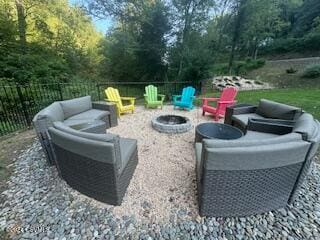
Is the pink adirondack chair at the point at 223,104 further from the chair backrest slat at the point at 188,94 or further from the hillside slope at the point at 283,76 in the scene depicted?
the hillside slope at the point at 283,76

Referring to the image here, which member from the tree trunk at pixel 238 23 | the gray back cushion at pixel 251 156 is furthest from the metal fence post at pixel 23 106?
the tree trunk at pixel 238 23

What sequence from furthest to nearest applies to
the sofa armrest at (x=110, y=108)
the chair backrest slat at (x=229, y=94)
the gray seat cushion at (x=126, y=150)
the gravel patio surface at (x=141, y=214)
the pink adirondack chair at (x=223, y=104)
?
the chair backrest slat at (x=229, y=94) → the pink adirondack chair at (x=223, y=104) → the sofa armrest at (x=110, y=108) → the gray seat cushion at (x=126, y=150) → the gravel patio surface at (x=141, y=214)

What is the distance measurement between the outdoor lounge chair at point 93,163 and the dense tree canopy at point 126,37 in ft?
21.3

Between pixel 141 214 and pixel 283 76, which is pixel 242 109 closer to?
pixel 141 214

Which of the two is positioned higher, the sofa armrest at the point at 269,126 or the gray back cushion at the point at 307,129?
A: the gray back cushion at the point at 307,129

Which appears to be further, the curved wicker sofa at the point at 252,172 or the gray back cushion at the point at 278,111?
the gray back cushion at the point at 278,111

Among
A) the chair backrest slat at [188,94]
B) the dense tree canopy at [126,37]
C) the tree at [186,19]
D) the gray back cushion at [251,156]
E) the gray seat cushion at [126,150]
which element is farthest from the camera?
the tree at [186,19]

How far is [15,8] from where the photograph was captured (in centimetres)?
850

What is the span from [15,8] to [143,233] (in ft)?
36.9

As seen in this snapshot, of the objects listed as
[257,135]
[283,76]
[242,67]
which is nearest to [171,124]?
[257,135]

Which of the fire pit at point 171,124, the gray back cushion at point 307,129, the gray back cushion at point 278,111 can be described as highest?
the gray back cushion at point 307,129

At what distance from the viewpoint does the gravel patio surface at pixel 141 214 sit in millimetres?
1850

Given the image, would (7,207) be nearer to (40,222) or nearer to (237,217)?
(40,222)


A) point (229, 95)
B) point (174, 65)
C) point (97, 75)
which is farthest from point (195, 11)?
point (97, 75)
